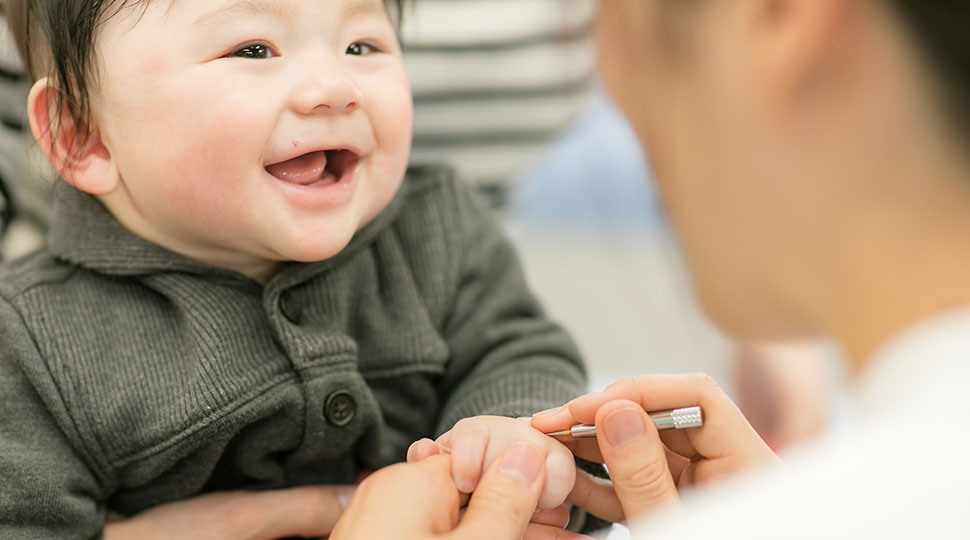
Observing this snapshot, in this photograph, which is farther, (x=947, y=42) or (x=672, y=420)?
(x=672, y=420)

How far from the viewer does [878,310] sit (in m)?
0.52

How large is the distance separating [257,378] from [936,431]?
462 mm

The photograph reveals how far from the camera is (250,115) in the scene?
2.13 feet

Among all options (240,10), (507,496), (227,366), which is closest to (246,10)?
(240,10)

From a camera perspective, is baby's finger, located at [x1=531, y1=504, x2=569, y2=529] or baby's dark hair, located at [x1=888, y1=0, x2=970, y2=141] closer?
baby's dark hair, located at [x1=888, y1=0, x2=970, y2=141]

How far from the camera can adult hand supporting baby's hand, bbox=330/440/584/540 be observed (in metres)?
0.56

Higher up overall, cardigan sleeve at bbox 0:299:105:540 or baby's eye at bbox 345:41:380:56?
baby's eye at bbox 345:41:380:56

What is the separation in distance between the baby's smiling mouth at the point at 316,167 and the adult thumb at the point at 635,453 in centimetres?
26

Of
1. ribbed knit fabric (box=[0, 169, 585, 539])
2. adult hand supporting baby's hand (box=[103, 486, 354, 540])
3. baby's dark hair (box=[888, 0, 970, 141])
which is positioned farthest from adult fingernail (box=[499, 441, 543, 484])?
baby's dark hair (box=[888, 0, 970, 141])

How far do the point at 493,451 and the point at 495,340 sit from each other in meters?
0.20

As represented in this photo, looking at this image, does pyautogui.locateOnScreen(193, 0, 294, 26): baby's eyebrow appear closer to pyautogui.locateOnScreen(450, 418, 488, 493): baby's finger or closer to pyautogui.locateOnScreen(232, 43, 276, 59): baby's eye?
pyautogui.locateOnScreen(232, 43, 276, 59): baby's eye

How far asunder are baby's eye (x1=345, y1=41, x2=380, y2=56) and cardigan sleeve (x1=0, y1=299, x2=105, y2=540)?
31cm

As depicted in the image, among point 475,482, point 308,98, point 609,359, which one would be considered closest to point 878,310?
point 475,482

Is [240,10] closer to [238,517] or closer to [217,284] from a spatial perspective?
[217,284]
